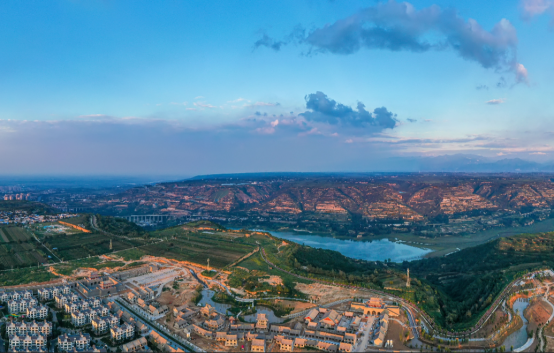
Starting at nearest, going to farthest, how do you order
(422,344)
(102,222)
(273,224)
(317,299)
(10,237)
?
(422,344) < (317,299) < (10,237) < (102,222) < (273,224)

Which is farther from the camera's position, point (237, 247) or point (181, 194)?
point (181, 194)

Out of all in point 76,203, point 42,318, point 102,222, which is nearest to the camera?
point 42,318

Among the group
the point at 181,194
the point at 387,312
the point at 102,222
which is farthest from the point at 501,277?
Result: the point at 181,194

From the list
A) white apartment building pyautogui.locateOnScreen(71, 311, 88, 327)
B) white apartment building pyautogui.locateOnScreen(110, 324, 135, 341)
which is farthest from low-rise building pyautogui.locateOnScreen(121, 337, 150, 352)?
white apartment building pyautogui.locateOnScreen(71, 311, 88, 327)

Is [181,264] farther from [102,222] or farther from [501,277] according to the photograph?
[501,277]

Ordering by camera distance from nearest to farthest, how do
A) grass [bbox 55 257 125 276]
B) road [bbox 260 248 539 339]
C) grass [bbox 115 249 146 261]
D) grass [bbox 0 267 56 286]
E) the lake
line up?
road [bbox 260 248 539 339] < grass [bbox 0 267 56 286] < grass [bbox 55 257 125 276] < grass [bbox 115 249 146 261] < the lake

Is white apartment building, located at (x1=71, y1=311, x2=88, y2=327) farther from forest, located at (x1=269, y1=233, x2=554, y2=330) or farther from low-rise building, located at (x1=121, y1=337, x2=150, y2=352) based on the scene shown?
forest, located at (x1=269, y1=233, x2=554, y2=330)

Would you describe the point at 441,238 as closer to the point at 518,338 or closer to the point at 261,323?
the point at 518,338

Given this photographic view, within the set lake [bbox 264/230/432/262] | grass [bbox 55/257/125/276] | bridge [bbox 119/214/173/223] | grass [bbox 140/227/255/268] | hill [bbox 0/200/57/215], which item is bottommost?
lake [bbox 264/230/432/262]
